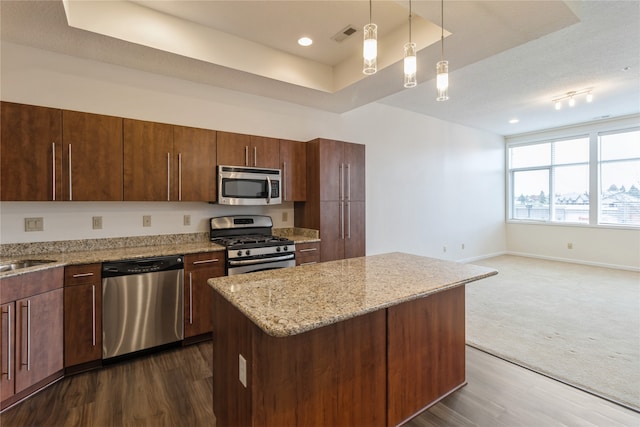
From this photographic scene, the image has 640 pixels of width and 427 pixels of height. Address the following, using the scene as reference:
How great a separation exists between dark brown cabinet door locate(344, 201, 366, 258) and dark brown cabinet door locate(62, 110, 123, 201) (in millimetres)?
2557

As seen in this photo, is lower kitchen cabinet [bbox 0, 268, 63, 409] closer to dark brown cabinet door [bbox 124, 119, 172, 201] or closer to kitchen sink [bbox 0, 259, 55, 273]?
kitchen sink [bbox 0, 259, 55, 273]

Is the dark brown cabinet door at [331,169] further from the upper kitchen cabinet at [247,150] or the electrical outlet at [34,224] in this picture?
the electrical outlet at [34,224]

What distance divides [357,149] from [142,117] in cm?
257

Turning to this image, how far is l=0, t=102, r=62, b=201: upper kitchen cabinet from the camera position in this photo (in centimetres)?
229

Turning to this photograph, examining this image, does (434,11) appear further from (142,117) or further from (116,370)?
(116,370)

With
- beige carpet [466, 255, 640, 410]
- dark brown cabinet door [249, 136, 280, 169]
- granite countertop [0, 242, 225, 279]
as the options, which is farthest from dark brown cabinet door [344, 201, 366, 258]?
granite countertop [0, 242, 225, 279]

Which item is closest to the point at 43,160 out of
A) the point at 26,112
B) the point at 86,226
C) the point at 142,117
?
the point at 26,112

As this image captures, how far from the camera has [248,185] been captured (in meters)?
3.41

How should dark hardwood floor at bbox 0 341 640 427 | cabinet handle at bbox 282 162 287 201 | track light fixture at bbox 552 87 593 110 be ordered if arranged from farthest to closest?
track light fixture at bbox 552 87 593 110
cabinet handle at bbox 282 162 287 201
dark hardwood floor at bbox 0 341 640 427

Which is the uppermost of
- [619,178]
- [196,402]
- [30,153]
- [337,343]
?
[619,178]

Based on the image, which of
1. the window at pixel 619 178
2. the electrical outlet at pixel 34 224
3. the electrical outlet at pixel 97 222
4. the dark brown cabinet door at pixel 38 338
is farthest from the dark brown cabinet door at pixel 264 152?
the window at pixel 619 178

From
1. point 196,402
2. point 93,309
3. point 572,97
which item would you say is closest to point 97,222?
point 93,309

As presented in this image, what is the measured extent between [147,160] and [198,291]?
53.0 inches

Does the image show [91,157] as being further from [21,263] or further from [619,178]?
[619,178]
